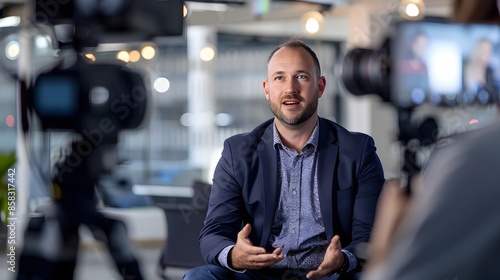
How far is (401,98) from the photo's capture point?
1571mm

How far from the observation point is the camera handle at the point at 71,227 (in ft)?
7.27

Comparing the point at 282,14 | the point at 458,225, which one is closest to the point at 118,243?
the point at 458,225

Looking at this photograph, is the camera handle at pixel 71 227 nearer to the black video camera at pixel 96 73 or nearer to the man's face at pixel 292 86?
the black video camera at pixel 96 73

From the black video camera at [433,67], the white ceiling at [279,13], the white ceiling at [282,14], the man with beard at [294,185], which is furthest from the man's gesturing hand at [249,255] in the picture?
the white ceiling at [279,13]

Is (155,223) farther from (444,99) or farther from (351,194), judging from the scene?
(444,99)

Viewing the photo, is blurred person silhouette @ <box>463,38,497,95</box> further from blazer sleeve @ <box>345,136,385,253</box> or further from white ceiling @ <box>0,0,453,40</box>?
white ceiling @ <box>0,0,453,40</box>

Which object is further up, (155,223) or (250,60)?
(250,60)

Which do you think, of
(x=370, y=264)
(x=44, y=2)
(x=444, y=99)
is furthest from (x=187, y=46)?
(x=370, y=264)

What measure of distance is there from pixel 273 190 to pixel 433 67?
2.07 feet

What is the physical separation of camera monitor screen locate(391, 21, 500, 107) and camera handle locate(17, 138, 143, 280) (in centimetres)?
86

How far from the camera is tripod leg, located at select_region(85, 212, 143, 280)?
2.46m

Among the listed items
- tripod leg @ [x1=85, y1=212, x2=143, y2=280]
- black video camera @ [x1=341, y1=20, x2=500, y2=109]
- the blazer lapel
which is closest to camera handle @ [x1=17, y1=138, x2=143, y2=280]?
tripod leg @ [x1=85, y1=212, x2=143, y2=280]

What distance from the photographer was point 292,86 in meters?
2.08

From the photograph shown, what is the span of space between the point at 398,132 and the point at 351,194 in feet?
0.67
